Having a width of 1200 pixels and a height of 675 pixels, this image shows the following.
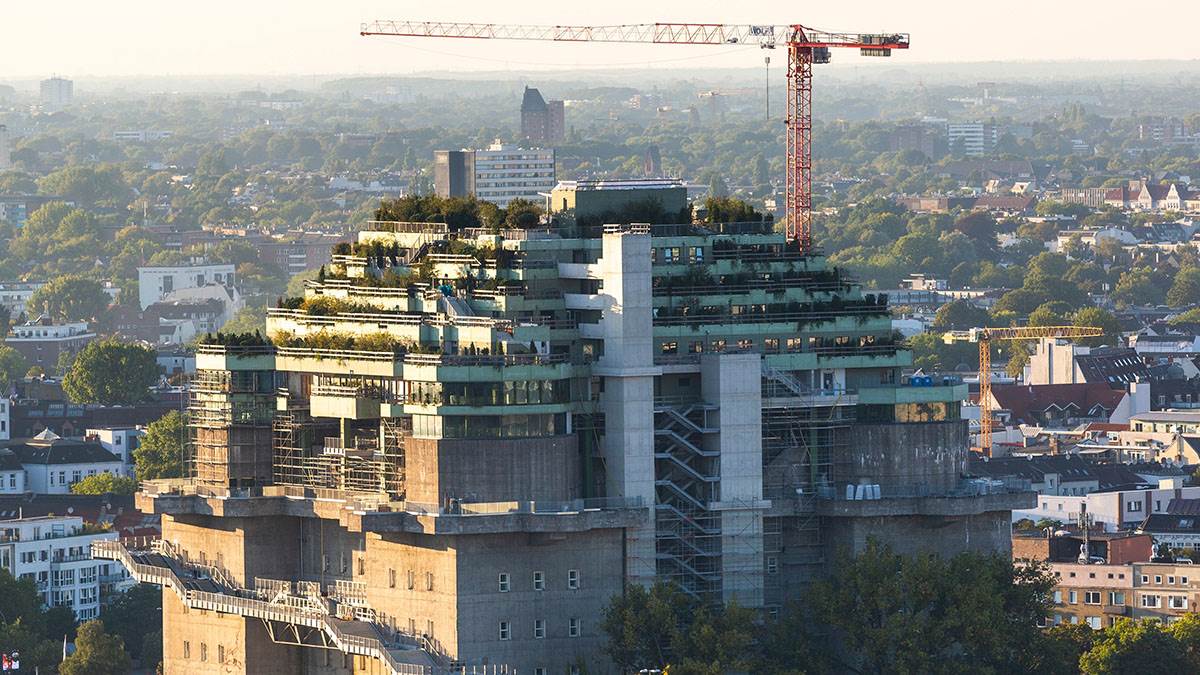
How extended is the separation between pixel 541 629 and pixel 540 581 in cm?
104

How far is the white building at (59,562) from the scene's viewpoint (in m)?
153

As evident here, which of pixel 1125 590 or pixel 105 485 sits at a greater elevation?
pixel 105 485

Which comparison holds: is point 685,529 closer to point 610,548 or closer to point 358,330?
point 610,548

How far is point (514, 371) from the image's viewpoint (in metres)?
102

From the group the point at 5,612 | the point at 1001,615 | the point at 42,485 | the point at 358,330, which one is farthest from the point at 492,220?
the point at 42,485

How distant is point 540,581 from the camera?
101688 millimetres

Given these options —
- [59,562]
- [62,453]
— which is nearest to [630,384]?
[59,562]

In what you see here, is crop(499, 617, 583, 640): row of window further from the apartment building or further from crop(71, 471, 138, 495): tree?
crop(71, 471, 138, 495): tree

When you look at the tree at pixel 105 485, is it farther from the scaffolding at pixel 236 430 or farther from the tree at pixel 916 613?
the tree at pixel 916 613

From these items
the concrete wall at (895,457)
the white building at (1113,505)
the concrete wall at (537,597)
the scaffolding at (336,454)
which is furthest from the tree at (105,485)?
the concrete wall at (537,597)

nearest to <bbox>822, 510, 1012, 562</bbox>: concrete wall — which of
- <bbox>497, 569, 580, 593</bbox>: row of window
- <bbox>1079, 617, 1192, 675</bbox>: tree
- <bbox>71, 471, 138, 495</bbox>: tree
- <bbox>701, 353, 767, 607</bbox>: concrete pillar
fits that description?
<bbox>701, 353, 767, 607</bbox>: concrete pillar

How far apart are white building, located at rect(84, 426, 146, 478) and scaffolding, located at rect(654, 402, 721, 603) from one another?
89714mm

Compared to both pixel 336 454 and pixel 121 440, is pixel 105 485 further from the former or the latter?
pixel 336 454

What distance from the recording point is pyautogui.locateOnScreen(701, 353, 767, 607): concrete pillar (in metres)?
104
